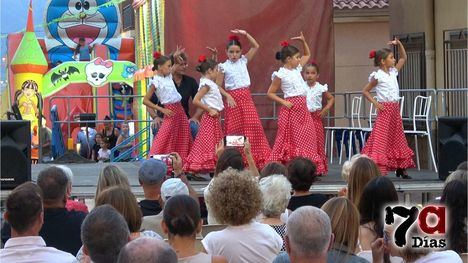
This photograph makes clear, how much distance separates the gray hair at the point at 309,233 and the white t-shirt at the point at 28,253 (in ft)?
3.49

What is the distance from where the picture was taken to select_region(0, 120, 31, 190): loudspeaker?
32.0ft

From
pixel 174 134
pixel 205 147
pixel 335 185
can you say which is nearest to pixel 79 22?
pixel 174 134

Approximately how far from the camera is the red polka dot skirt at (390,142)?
11.4 m

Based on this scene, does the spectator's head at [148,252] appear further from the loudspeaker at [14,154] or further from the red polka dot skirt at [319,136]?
the red polka dot skirt at [319,136]

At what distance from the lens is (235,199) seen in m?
5.43

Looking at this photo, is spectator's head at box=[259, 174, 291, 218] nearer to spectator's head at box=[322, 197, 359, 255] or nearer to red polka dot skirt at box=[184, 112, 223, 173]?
spectator's head at box=[322, 197, 359, 255]

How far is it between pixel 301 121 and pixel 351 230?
21.9 ft

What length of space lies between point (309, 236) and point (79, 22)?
83.3 ft

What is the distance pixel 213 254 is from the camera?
530 cm

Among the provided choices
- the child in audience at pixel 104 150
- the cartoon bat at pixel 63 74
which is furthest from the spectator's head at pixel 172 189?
the cartoon bat at pixel 63 74

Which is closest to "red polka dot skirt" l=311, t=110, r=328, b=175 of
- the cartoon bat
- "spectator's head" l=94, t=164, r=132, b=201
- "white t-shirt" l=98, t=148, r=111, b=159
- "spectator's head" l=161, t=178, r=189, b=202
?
"spectator's head" l=94, t=164, r=132, b=201

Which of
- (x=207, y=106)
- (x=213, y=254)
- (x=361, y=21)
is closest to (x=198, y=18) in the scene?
(x=207, y=106)

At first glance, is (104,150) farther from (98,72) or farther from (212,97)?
(212,97)

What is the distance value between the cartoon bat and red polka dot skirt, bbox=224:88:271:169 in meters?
13.9
